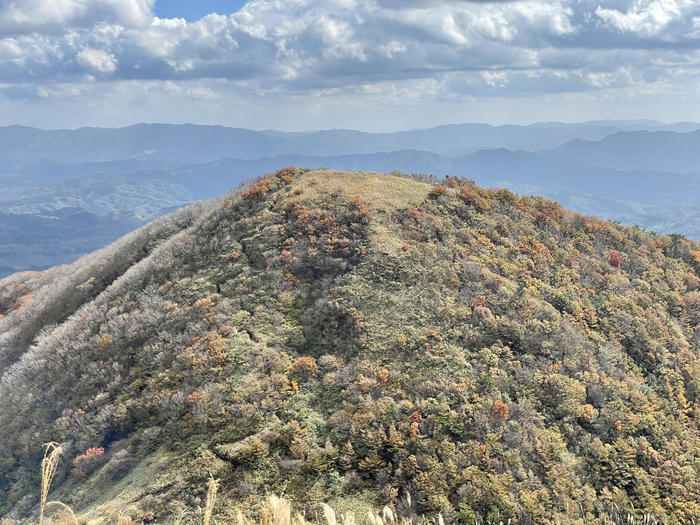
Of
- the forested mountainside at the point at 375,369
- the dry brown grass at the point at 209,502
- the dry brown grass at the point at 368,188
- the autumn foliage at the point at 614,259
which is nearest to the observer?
the dry brown grass at the point at 209,502

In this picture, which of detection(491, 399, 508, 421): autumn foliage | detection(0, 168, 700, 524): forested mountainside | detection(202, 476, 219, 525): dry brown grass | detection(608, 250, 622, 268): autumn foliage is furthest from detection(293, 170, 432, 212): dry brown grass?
detection(202, 476, 219, 525): dry brown grass

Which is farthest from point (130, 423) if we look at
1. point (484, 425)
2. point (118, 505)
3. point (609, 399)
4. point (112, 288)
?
point (609, 399)

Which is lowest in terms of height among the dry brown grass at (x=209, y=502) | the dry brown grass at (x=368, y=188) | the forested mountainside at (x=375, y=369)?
the forested mountainside at (x=375, y=369)

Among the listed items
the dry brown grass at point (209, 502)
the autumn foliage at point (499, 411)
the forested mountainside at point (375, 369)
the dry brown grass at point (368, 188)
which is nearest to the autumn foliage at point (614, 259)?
the forested mountainside at point (375, 369)

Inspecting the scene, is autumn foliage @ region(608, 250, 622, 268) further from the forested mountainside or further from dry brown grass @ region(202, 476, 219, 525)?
dry brown grass @ region(202, 476, 219, 525)

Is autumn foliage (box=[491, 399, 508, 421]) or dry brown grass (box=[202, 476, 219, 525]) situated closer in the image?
dry brown grass (box=[202, 476, 219, 525])

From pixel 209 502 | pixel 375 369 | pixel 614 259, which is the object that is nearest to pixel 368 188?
pixel 375 369

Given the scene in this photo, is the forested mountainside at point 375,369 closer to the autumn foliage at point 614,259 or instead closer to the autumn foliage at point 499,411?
the autumn foliage at point 499,411

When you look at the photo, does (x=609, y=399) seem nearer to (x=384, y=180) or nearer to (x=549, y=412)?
(x=549, y=412)
